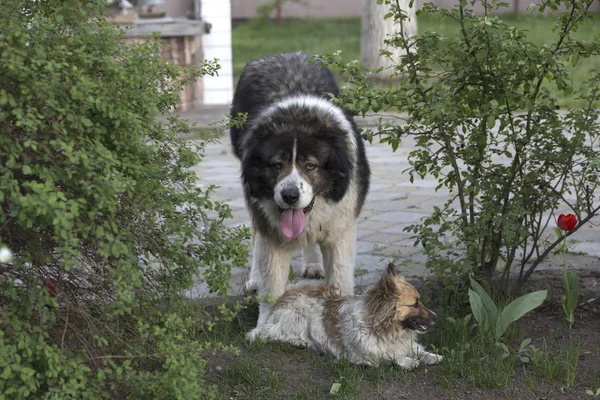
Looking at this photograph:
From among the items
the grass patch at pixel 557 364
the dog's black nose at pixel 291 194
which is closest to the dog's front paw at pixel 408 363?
the grass patch at pixel 557 364

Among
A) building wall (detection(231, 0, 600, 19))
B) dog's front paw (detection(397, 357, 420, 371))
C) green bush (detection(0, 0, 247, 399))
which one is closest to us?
green bush (detection(0, 0, 247, 399))

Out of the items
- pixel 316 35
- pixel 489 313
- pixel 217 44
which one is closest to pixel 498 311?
pixel 489 313

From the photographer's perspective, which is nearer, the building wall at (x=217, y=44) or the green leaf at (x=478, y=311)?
the green leaf at (x=478, y=311)

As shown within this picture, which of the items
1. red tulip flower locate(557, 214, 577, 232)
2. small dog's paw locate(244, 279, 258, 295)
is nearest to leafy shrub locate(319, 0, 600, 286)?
red tulip flower locate(557, 214, 577, 232)

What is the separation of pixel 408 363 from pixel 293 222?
92 cm

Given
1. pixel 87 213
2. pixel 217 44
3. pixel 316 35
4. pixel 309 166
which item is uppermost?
pixel 87 213

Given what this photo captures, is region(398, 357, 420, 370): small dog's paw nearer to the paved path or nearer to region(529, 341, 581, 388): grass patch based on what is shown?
region(529, 341, 581, 388): grass patch

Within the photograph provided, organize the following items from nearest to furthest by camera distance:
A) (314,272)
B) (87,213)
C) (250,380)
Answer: (87,213) → (250,380) → (314,272)

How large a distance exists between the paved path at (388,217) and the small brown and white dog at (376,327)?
717 mm

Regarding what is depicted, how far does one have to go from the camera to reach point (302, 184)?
3.90 metres

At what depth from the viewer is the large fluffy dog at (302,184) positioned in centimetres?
398

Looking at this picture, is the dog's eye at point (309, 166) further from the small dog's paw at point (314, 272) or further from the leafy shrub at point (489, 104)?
the small dog's paw at point (314, 272)

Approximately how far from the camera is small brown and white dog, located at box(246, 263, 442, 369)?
11.6 ft

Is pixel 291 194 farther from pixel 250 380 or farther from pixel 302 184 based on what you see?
pixel 250 380
